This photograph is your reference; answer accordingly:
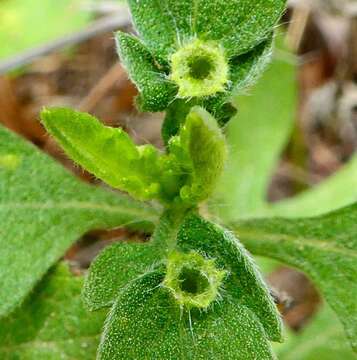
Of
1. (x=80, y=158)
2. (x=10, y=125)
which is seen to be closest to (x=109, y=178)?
(x=80, y=158)

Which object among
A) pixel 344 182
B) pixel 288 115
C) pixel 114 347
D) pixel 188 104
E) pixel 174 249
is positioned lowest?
pixel 114 347

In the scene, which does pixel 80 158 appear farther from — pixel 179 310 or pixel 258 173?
pixel 258 173

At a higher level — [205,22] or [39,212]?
[205,22]

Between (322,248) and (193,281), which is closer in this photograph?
(193,281)

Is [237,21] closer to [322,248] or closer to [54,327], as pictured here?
[322,248]

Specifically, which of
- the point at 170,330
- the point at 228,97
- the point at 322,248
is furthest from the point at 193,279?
the point at 322,248

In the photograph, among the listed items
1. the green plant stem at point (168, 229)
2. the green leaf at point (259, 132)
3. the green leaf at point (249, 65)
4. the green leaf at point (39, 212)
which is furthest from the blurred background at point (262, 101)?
the green leaf at point (249, 65)

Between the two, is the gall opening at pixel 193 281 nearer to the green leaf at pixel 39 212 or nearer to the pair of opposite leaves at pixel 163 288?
the pair of opposite leaves at pixel 163 288
